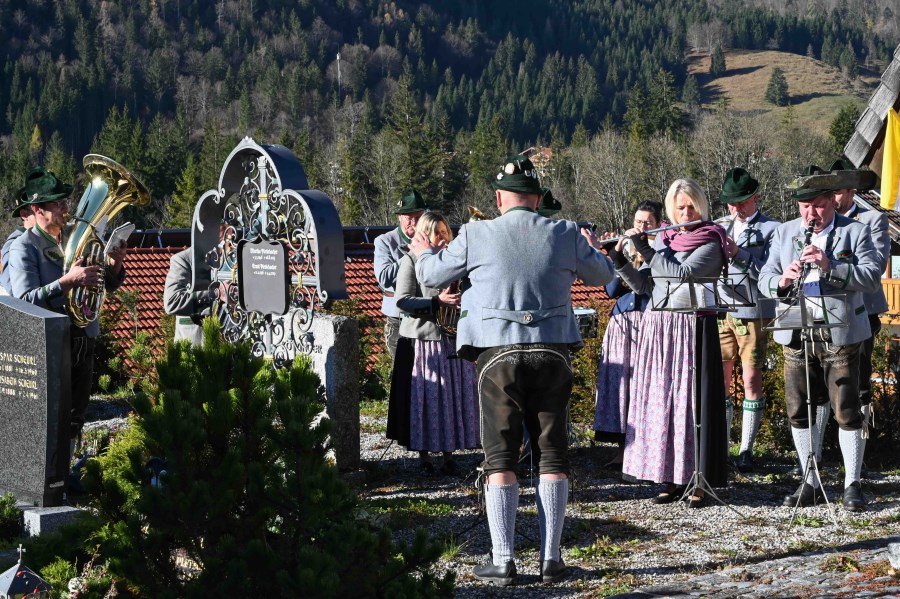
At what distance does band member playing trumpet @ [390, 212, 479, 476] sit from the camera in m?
7.43

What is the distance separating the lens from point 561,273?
16.7ft

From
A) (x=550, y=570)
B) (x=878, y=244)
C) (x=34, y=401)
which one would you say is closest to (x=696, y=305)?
(x=878, y=244)

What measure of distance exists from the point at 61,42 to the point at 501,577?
139465mm

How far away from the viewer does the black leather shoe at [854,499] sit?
6.21 m

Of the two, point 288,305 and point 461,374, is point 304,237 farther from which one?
point 461,374

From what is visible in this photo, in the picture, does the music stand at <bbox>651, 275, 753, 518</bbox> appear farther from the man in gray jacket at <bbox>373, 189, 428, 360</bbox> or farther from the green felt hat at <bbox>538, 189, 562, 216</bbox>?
the man in gray jacket at <bbox>373, 189, 428, 360</bbox>


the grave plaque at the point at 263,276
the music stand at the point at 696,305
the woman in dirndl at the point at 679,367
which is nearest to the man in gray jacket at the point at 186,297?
the grave plaque at the point at 263,276

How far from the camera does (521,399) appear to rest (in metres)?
5.09

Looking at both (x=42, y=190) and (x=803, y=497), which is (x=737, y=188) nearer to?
(x=803, y=497)

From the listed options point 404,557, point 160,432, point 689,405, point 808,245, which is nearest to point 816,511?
point 689,405

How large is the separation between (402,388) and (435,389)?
238 millimetres

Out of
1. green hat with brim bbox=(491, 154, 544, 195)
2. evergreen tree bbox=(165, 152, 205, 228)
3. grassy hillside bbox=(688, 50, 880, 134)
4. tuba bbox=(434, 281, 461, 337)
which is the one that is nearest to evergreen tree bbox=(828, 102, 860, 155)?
evergreen tree bbox=(165, 152, 205, 228)

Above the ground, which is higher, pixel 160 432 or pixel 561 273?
pixel 561 273

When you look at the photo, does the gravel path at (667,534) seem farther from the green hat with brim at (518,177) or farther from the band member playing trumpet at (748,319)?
the green hat with brim at (518,177)
